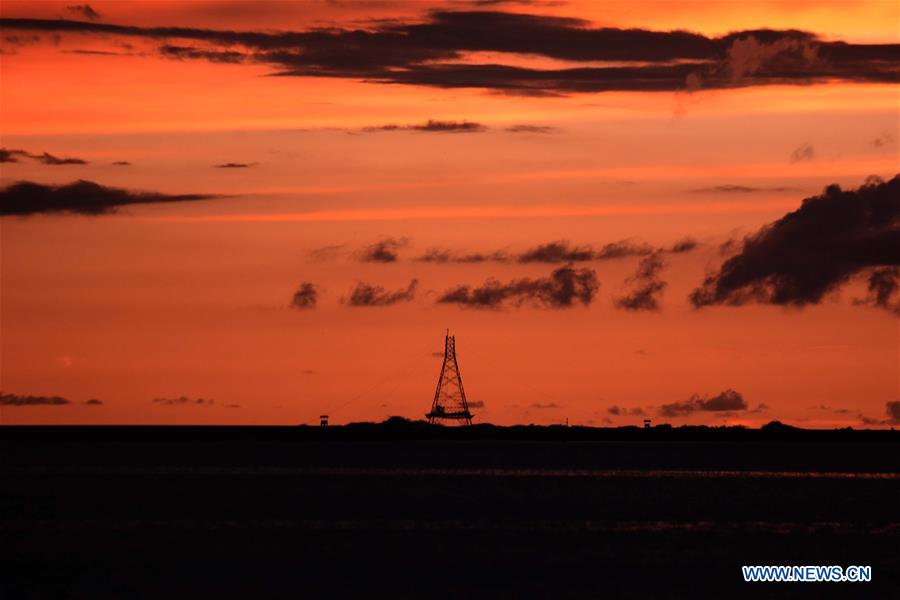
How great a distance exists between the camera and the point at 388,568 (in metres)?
74.9

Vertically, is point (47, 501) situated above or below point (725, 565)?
below

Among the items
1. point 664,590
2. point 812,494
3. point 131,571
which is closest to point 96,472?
point 812,494

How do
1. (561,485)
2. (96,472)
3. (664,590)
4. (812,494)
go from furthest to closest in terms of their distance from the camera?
(96,472) < (561,485) < (812,494) < (664,590)

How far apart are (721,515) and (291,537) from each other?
33260 mm

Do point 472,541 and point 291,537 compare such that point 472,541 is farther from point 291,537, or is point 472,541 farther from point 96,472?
point 96,472

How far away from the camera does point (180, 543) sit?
280ft

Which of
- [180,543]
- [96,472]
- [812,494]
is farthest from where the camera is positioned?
[96,472]

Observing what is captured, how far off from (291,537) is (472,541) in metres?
9.89

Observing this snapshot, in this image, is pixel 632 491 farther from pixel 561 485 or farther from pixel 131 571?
pixel 131 571

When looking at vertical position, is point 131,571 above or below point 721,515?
above

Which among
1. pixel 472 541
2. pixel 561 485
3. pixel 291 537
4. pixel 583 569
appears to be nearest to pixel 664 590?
pixel 583 569

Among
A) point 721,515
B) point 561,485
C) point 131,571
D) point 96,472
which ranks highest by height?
point 131,571

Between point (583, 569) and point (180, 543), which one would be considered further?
point (180, 543)

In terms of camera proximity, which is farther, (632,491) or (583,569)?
→ (632,491)
